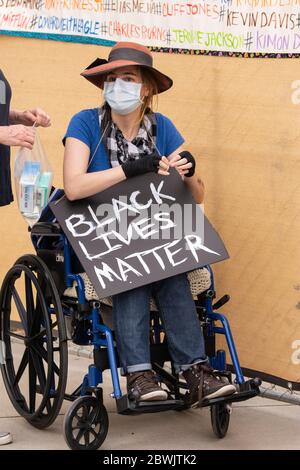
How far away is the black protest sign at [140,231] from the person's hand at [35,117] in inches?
15.0

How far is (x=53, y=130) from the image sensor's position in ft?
19.4

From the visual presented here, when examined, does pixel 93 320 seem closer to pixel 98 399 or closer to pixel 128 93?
pixel 98 399

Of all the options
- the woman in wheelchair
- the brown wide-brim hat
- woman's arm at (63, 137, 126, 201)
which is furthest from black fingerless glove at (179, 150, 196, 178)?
the brown wide-brim hat

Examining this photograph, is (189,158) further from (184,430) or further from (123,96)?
(184,430)

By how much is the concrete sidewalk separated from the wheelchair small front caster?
0.10 meters

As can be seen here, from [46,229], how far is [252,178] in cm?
117

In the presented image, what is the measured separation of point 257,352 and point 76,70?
1941 millimetres

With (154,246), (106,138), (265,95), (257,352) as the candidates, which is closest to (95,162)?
(106,138)

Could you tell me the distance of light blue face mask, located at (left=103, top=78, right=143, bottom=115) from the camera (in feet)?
14.2

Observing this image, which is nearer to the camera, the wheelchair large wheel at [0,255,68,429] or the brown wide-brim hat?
the wheelchair large wheel at [0,255,68,429]

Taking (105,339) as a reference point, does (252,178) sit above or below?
above

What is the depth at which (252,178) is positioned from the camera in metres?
4.98

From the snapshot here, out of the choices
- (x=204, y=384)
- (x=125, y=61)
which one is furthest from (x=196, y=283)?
(x=125, y=61)

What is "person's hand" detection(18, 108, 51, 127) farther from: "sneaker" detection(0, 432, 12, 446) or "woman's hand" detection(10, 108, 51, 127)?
"sneaker" detection(0, 432, 12, 446)
